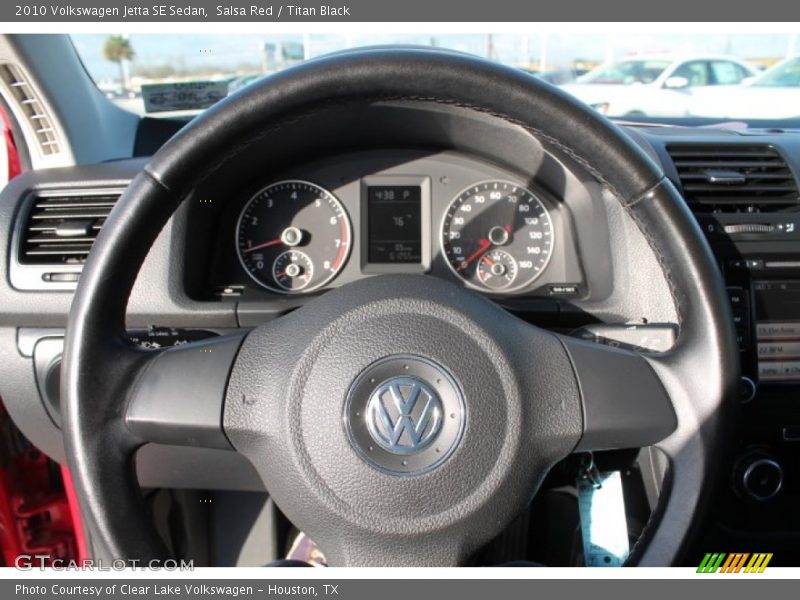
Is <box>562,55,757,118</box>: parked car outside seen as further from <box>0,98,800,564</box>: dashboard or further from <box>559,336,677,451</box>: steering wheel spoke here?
<box>559,336,677,451</box>: steering wheel spoke

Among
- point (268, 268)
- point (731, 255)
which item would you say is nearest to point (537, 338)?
point (731, 255)

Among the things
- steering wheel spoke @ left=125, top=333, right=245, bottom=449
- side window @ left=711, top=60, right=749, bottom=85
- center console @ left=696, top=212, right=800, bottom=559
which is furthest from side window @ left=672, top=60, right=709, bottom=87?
steering wheel spoke @ left=125, top=333, right=245, bottom=449

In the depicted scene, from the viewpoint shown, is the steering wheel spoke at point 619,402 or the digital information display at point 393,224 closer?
Result: the steering wheel spoke at point 619,402

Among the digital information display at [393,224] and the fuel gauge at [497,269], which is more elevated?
the digital information display at [393,224]

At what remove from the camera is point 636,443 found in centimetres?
128

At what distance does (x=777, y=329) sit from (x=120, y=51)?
2.26 m

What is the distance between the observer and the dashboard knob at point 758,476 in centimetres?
188

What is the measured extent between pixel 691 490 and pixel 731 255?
912 mm

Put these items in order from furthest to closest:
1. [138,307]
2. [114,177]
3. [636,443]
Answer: [114,177] → [138,307] → [636,443]

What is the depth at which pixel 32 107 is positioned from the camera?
2.18 m

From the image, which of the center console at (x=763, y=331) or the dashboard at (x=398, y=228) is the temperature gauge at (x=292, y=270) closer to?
the dashboard at (x=398, y=228)

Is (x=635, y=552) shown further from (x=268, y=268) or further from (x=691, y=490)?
(x=268, y=268)

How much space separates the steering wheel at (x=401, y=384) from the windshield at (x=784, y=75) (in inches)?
106

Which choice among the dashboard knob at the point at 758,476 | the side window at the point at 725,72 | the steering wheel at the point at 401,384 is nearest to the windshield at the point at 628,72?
the side window at the point at 725,72
